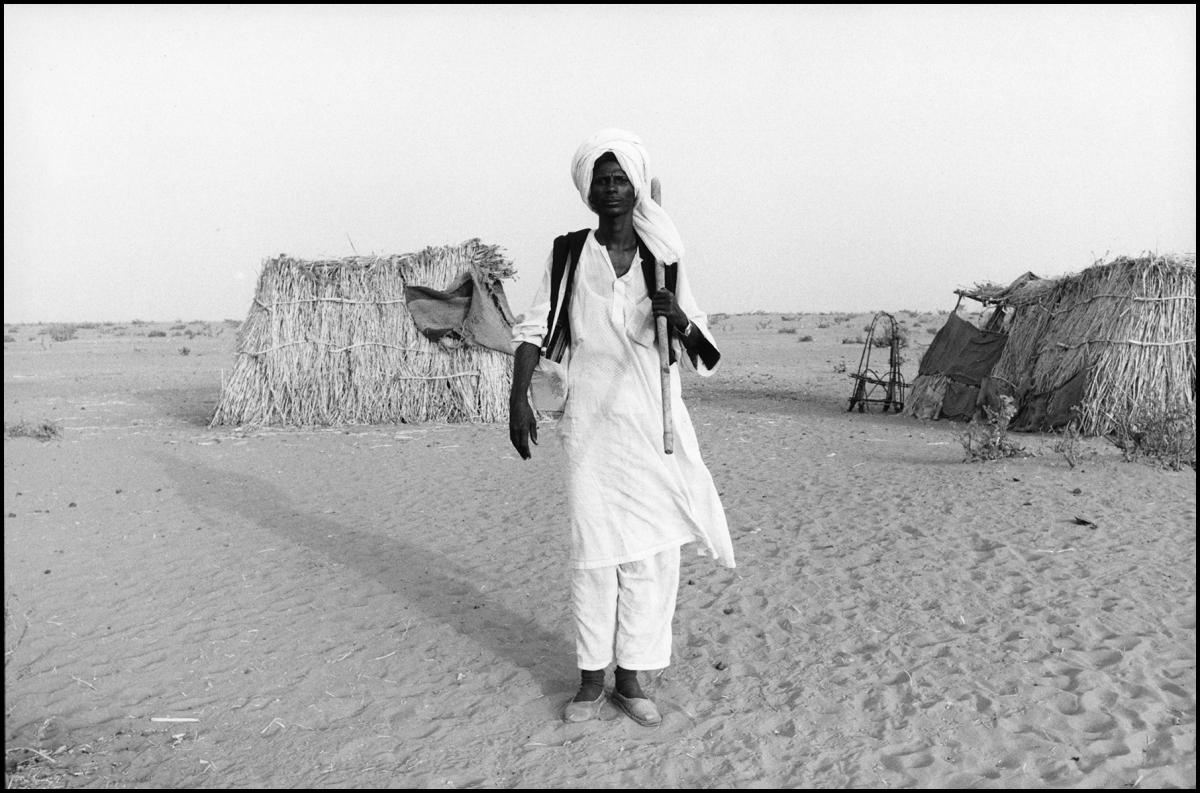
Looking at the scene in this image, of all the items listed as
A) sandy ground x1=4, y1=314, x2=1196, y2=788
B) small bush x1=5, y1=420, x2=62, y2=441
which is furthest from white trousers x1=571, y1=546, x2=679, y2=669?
small bush x1=5, y1=420, x2=62, y2=441

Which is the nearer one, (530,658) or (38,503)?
(530,658)

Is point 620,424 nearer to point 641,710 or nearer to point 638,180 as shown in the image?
point 638,180

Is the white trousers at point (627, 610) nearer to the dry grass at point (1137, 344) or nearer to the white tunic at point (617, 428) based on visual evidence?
the white tunic at point (617, 428)

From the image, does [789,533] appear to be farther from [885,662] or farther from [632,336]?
[632,336]

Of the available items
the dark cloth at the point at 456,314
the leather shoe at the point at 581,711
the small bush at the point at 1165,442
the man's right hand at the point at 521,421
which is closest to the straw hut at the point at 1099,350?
the small bush at the point at 1165,442

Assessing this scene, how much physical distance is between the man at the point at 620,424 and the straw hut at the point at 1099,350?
21.4ft

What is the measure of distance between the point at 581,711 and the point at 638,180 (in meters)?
1.84

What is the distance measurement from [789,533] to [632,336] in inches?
112

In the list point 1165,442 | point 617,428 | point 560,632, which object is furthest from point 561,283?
point 1165,442

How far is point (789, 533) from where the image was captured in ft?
18.3

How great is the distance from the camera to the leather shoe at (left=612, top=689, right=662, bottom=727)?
315cm

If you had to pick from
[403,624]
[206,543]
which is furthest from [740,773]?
[206,543]

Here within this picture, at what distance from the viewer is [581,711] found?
319cm

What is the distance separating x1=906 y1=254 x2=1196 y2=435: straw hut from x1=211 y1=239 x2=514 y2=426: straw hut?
612cm
